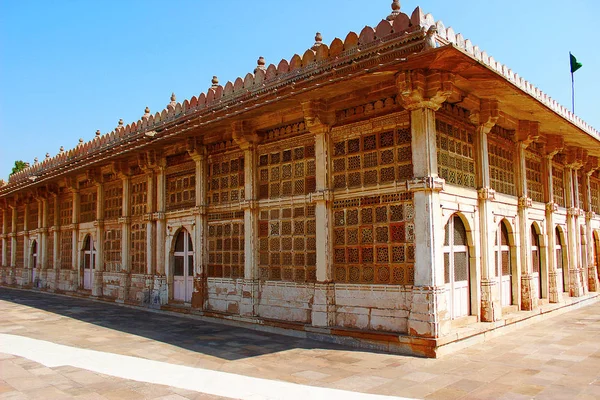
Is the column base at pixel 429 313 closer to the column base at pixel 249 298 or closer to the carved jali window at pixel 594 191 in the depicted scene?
the column base at pixel 249 298

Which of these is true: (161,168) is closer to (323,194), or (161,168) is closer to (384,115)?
(323,194)

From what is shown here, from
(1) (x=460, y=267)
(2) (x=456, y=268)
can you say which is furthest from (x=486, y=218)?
(2) (x=456, y=268)

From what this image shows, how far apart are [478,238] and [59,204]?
17.2m

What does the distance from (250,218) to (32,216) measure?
16331mm

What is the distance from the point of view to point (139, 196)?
1572 centimetres

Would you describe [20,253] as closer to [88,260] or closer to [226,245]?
[88,260]

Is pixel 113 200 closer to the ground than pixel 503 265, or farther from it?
farther from it

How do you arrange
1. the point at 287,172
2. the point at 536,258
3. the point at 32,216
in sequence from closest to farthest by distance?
the point at 287,172, the point at 536,258, the point at 32,216

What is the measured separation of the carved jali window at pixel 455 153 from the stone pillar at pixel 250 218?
4425 mm

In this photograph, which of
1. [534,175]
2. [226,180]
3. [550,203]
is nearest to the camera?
[226,180]

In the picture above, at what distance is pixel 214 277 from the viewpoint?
41.9ft

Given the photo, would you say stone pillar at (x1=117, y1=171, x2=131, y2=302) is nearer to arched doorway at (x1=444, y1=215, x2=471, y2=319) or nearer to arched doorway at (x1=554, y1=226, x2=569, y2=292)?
arched doorway at (x1=444, y1=215, x2=471, y2=319)

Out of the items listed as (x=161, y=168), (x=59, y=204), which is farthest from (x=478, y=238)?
(x=59, y=204)

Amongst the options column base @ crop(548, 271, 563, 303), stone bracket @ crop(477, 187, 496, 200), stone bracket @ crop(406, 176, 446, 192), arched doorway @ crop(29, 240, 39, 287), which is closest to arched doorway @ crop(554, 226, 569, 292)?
column base @ crop(548, 271, 563, 303)
